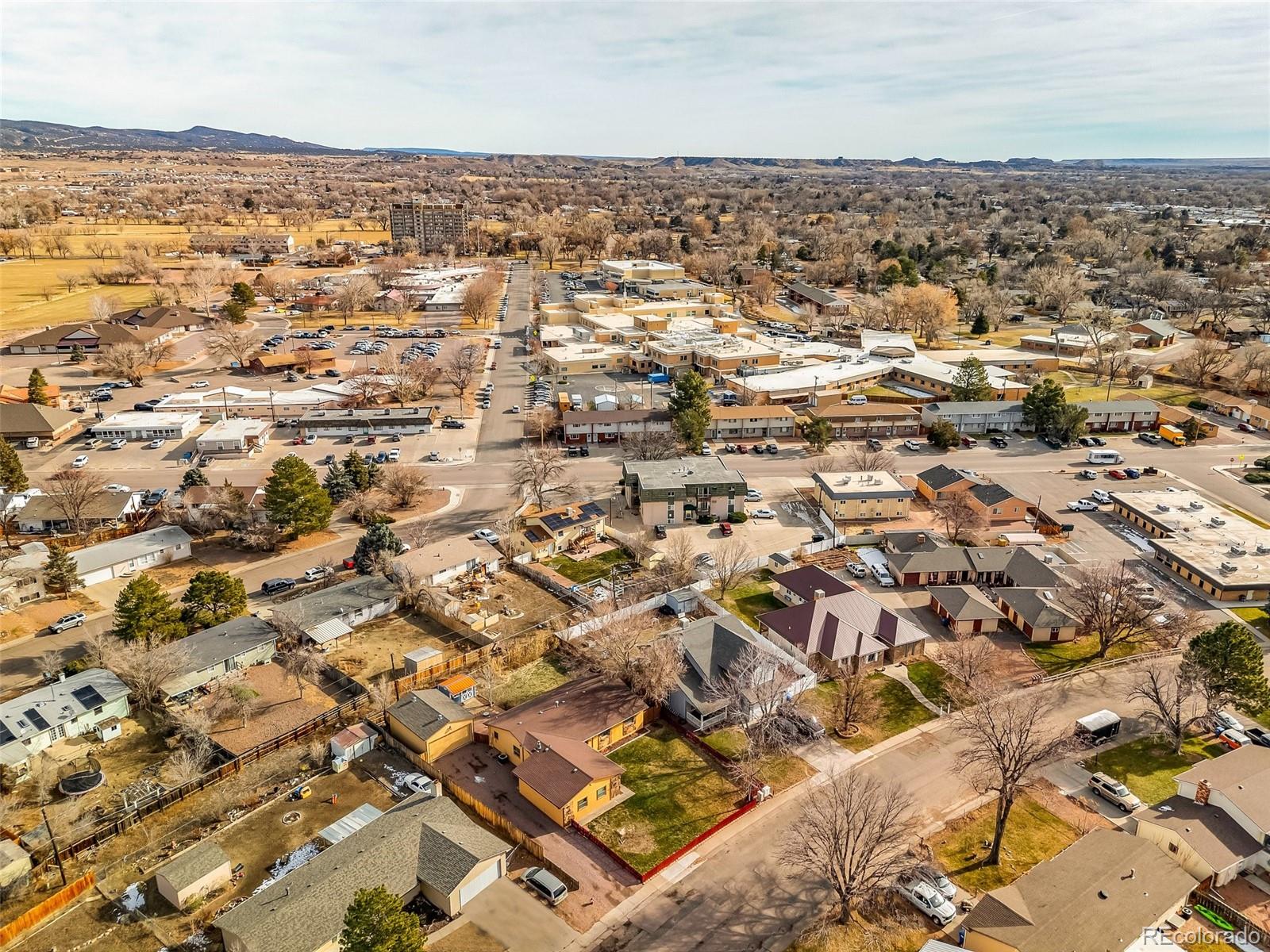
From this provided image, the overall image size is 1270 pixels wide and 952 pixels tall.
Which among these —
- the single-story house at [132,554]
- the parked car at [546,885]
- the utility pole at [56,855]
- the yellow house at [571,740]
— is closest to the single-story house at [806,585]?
the yellow house at [571,740]

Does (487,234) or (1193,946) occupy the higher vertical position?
(487,234)

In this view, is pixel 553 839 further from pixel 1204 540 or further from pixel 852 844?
pixel 1204 540

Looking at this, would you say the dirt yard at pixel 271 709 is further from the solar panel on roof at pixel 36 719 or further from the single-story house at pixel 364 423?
the single-story house at pixel 364 423

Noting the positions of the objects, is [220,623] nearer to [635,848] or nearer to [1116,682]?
[635,848]

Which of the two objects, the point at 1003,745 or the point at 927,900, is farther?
the point at 1003,745

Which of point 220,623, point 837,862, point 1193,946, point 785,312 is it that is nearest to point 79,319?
point 220,623

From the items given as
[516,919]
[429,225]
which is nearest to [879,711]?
[516,919]

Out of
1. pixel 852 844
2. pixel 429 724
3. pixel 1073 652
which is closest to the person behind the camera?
pixel 852 844
